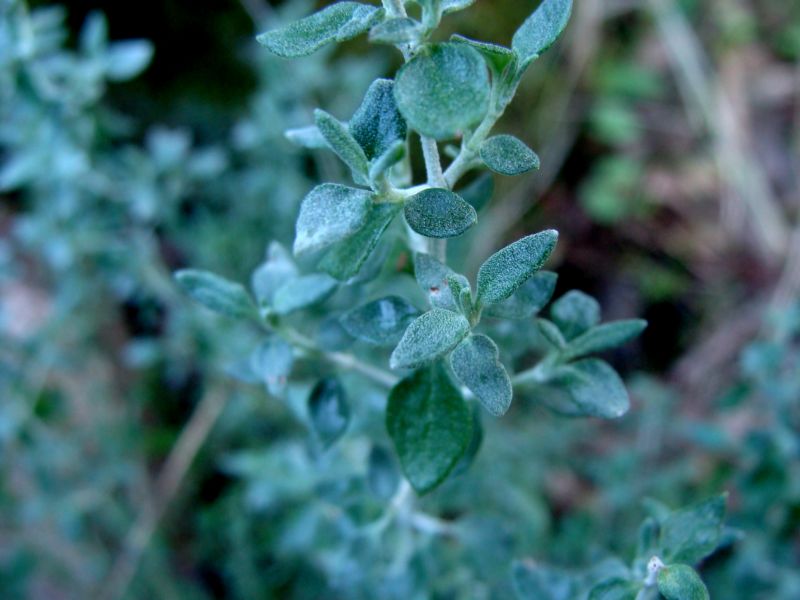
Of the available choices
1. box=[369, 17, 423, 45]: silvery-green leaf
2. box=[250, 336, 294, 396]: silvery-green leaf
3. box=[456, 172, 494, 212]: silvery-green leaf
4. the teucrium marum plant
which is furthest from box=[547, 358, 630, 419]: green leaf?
box=[369, 17, 423, 45]: silvery-green leaf

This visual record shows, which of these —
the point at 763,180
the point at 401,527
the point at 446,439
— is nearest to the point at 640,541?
the point at 446,439

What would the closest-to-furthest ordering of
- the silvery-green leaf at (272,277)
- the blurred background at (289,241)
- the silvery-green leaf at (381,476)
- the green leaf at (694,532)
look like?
1. the green leaf at (694,532)
2. the silvery-green leaf at (272,277)
3. the silvery-green leaf at (381,476)
4. the blurred background at (289,241)

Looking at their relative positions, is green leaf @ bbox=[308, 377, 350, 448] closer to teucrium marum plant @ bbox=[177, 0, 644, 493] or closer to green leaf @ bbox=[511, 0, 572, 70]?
teucrium marum plant @ bbox=[177, 0, 644, 493]

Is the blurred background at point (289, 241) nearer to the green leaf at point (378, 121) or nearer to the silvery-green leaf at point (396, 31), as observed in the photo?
the green leaf at point (378, 121)

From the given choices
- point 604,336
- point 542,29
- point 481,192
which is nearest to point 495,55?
point 542,29

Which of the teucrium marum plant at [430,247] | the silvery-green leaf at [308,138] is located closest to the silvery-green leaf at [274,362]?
the teucrium marum plant at [430,247]

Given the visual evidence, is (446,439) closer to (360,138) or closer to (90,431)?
(360,138)

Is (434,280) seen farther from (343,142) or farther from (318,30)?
(318,30)
